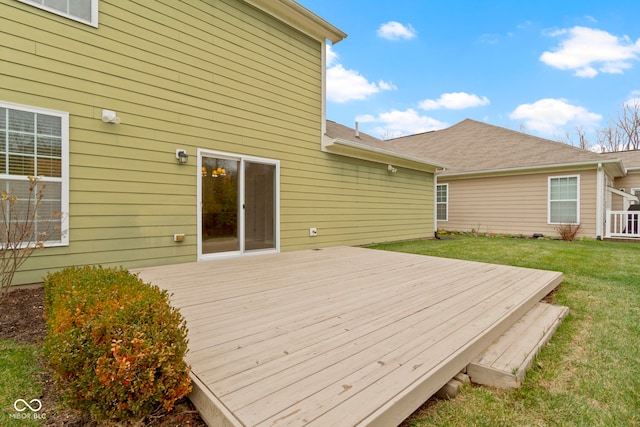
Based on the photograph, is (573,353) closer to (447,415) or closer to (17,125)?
(447,415)

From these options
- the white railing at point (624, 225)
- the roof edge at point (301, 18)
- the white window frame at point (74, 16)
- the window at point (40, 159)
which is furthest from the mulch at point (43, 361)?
the white railing at point (624, 225)

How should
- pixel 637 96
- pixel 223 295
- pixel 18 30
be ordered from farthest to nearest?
1. pixel 637 96
2. pixel 18 30
3. pixel 223 295

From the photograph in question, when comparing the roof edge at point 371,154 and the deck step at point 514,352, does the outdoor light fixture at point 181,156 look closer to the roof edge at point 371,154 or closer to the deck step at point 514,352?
the roof edge at point 371,154

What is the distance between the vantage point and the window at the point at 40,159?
351 cm

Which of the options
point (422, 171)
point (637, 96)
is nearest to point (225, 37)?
point (422, 171)

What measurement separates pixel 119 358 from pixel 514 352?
7.86ft

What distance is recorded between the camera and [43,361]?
2.05m

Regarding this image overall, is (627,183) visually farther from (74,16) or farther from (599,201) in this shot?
(74,16)

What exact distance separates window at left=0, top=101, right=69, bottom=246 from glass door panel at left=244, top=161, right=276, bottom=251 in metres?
2.57

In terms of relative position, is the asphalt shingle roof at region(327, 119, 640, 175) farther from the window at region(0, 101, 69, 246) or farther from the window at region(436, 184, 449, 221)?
the window at region(0, 101, 69, 246)

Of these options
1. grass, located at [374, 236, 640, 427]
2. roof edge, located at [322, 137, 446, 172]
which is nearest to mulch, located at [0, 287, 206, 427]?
grass, located at [374, 236, 640, 427]

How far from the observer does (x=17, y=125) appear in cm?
356

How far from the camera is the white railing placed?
31.2 ft

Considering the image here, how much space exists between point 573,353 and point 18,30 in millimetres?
6249
